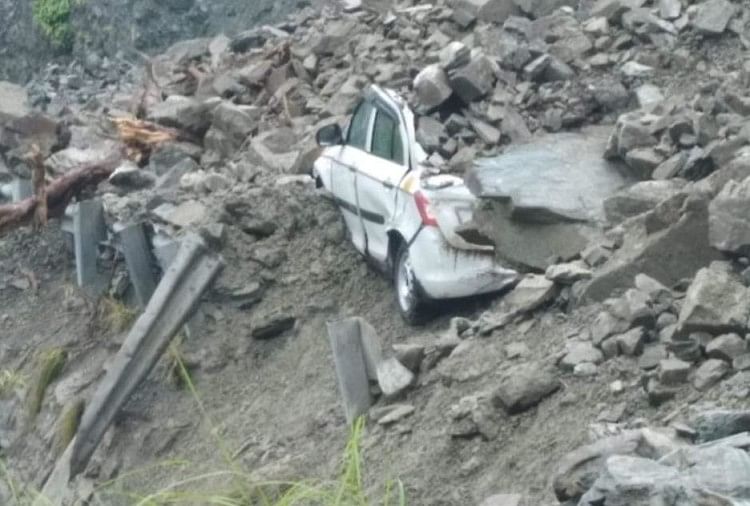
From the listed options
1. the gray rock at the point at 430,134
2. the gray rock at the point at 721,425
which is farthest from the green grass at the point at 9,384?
the gray rock at the point at 721,425

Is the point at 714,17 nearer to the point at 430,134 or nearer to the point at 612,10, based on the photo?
the point at 612,10

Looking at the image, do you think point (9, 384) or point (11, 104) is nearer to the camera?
point (9, 384)

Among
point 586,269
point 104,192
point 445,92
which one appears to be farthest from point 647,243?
point 104,192

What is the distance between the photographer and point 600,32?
49.7 feet

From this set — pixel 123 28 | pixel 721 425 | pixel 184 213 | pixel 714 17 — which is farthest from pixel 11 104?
pixel 721 425

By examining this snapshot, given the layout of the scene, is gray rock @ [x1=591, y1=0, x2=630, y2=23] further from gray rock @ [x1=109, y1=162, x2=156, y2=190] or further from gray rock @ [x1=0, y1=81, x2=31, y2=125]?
gray rock @ [x1=0, y1=81, x2=31, y2=125]

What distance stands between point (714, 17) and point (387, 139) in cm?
391

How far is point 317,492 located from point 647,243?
4738 millimetres

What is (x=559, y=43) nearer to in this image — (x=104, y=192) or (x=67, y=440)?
(x=104, y=192)

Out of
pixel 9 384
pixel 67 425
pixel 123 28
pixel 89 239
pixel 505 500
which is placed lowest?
pixel 123 28

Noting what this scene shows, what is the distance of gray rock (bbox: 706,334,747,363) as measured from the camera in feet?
27.1

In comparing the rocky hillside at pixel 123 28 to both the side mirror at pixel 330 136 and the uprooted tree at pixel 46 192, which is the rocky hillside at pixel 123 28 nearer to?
the uprooted tree at pixel 46 192

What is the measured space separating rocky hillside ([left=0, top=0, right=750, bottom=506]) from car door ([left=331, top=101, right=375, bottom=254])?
394 millimetres

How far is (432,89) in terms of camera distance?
13656mm
